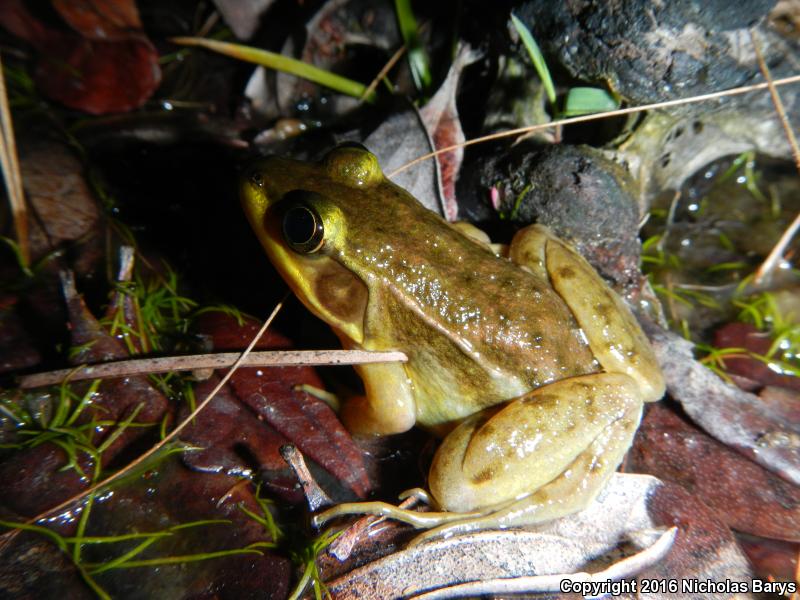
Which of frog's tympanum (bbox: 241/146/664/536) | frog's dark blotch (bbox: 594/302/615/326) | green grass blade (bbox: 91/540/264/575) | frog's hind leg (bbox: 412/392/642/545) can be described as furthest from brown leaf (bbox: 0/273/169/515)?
frog's dark blotch (bbox: 594/302/615/326)

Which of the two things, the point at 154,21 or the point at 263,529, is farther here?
the point at 154,21

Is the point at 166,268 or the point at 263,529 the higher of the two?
the point at 166,268

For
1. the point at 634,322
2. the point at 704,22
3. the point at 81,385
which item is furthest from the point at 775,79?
the point at 81,385

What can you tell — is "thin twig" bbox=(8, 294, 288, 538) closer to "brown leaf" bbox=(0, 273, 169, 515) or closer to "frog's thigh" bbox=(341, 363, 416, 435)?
"brown leaf" bbox=(0, 273, 169, 515)

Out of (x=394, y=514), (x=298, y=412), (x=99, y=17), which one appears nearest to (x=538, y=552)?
(x=394, y=514)

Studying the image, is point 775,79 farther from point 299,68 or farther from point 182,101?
point 182,101

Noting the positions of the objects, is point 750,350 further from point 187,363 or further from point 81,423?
point 81,423
